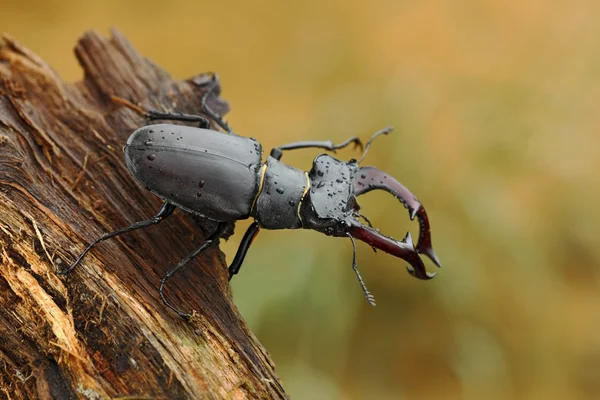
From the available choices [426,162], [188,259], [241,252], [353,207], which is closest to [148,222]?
[188,259]

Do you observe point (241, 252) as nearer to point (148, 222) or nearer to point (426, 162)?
point (148, 222)

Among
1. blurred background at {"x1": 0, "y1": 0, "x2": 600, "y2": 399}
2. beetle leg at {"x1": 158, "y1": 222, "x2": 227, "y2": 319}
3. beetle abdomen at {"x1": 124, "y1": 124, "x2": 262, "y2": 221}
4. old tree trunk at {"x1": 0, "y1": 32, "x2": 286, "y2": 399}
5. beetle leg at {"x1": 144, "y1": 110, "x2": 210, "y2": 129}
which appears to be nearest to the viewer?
old tree trunk at {"x1": 0, "y1": 32, "x2": 286, "y2": 399}

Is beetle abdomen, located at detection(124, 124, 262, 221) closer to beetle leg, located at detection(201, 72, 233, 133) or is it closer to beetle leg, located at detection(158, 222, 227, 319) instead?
beetle leg, located at detection(158, 222, 227, 319)

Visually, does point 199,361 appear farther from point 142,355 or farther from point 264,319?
point 264,319

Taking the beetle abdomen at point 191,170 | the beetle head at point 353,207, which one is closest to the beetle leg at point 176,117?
the beetle abdomen at point 191,170

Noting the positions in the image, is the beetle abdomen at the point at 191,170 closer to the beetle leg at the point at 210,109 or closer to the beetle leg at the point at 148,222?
the beetle leg at the point at 148,222

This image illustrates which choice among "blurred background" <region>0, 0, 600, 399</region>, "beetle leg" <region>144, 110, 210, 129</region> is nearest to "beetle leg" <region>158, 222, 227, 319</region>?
"beetle leg" <region>144, 110, 210, 129</region>
